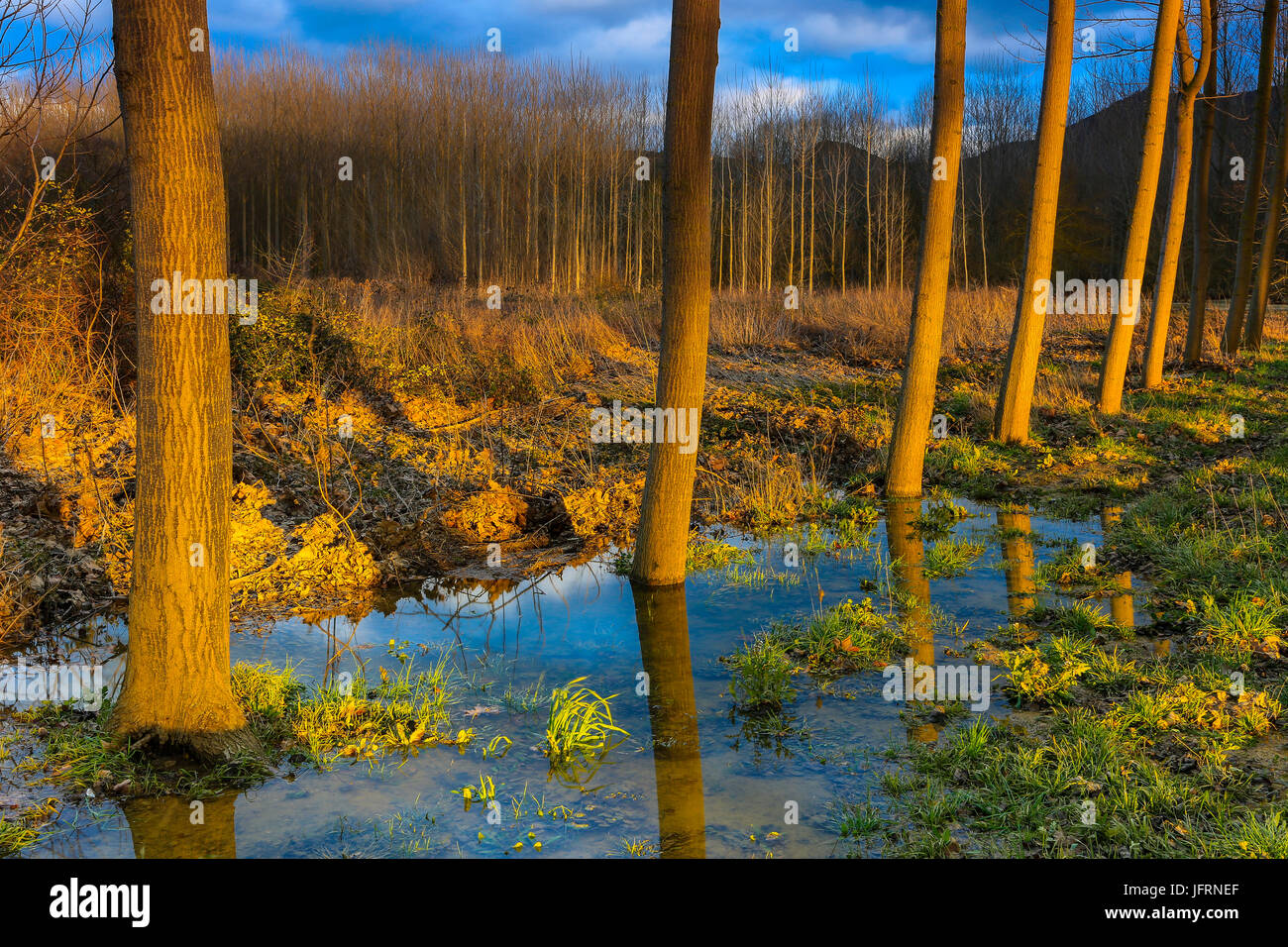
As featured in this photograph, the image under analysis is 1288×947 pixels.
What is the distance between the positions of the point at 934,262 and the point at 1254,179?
1137 cm

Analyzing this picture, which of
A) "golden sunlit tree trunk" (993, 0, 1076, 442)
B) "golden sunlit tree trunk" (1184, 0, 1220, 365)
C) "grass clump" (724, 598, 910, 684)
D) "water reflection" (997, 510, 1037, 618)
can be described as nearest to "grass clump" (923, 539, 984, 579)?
"water reflection" (997, 510, 1037, 618)

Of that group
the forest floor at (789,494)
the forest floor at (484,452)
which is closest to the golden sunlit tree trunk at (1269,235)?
the forest floor at (789,494)

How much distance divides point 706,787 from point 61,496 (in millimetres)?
6543

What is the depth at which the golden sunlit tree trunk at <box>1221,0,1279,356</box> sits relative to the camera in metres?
16.1

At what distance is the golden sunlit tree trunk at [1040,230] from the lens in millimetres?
10336

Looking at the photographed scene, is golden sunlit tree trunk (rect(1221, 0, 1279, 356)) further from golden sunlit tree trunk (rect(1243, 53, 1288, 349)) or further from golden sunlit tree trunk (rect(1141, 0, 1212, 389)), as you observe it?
golden sunlit tree trunk (rect(1141, 0, 1212, 389))

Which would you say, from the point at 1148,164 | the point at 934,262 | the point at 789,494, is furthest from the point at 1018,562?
the point at 1148,164

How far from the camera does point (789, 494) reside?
968 cm

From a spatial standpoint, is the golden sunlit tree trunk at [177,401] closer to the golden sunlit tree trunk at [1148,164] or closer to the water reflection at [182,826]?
the water reflection at [182,826]

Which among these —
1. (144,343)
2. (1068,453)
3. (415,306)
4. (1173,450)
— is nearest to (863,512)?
(1068,453)

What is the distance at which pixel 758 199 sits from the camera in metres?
34.8

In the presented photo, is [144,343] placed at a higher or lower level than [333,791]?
higher

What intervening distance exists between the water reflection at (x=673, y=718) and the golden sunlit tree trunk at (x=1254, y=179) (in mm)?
15297
